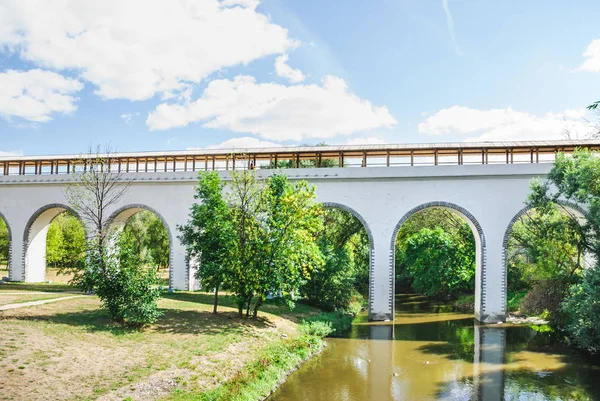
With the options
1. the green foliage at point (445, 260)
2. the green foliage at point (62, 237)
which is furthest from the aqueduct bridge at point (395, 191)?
the green foliage at point (62, 237)

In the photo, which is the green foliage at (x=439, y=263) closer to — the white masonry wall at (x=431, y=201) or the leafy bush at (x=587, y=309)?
the white masonry wall at (x=431, y=201)

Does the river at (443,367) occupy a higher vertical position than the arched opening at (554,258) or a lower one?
lower

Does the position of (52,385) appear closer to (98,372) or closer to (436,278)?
(98,372)

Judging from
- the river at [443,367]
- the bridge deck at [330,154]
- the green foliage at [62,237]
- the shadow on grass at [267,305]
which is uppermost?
the bridge deck at [330,154]

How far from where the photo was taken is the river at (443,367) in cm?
1027

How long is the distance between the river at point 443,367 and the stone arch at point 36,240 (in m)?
15.9

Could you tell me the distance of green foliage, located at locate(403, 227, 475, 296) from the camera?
22875mm

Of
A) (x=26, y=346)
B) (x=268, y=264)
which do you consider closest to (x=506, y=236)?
(x=268, y=264)

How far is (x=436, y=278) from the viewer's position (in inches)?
922

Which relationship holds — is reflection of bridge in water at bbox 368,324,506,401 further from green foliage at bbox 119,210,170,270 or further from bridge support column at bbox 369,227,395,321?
green foliage at bbox 119,210,170,270

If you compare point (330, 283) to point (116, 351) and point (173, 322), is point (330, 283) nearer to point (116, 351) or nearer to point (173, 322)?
point (173, 322)

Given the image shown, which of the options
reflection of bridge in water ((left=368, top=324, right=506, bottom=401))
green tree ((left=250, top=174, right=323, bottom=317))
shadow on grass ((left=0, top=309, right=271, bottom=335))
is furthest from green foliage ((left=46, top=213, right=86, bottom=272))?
reflection of bridge in water ((left=368, top=324, right=506, bottom=401))

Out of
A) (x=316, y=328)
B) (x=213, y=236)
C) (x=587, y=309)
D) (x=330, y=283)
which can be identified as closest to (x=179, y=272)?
(x=330, y=283)

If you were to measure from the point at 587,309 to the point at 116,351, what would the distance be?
12.5 m
